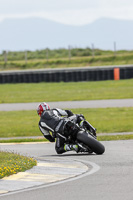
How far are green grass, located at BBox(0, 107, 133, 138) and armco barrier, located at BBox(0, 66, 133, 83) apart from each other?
1169 cm

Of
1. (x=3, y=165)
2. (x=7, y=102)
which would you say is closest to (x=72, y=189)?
(x=3, y=165)

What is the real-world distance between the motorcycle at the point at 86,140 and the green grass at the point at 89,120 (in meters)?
6.17

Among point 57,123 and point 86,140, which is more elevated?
point 57,123

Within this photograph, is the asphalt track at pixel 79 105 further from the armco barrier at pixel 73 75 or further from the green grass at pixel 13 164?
the green grass at pixel 13 164

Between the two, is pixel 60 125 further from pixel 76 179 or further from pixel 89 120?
pixel 89 120

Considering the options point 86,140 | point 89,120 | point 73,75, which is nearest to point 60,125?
point 86,140

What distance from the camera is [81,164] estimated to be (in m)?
11.2

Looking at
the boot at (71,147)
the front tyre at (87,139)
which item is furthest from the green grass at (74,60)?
the front tyre at (87,139)

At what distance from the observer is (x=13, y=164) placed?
10.7 m

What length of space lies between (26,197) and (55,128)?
473cm

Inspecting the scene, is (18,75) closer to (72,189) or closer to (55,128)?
(55,128)

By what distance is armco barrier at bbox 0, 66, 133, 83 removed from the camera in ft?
120

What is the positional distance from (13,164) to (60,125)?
7.73ft

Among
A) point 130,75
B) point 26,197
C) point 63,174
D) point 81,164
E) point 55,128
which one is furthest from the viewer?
point 130,75
